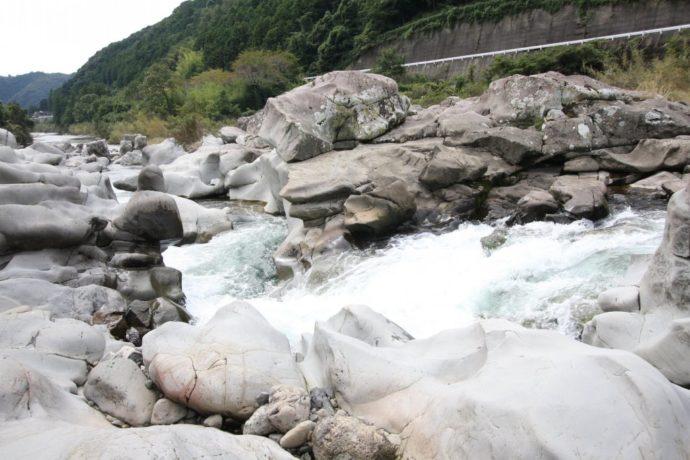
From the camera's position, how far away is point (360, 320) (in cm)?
556

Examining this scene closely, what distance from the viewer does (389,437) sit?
364 centimetres

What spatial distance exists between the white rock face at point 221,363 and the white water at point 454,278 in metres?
1.83

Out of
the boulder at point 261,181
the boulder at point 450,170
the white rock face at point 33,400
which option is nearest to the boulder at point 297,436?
the white rock face at point 33,400

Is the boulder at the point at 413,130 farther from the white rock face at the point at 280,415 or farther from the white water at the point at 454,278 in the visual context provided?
the white rock face at the point at 280,415

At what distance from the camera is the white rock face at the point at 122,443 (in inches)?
105

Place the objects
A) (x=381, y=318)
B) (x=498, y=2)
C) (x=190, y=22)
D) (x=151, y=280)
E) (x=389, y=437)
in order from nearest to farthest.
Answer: (x=389, y=437) → (x=381, y=318) → (x=151, y=280) → (x=498, y=2) → (x=190, y=22)

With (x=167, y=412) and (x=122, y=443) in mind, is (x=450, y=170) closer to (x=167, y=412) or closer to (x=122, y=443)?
(x=167, y=412)

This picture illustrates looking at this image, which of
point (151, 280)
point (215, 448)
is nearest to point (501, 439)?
point (215, 448)

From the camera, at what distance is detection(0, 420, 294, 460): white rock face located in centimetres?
267

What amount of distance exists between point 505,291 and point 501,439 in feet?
15.0

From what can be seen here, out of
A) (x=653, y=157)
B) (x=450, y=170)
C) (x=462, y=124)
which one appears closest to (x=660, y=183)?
(x=653, y=157)

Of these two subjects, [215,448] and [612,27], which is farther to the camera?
[612,27]

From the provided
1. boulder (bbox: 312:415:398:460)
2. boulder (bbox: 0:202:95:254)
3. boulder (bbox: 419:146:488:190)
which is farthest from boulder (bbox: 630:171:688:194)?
boulder (bbox: 0:202:95:254)

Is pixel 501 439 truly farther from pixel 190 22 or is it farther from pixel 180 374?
pixel 190 22
